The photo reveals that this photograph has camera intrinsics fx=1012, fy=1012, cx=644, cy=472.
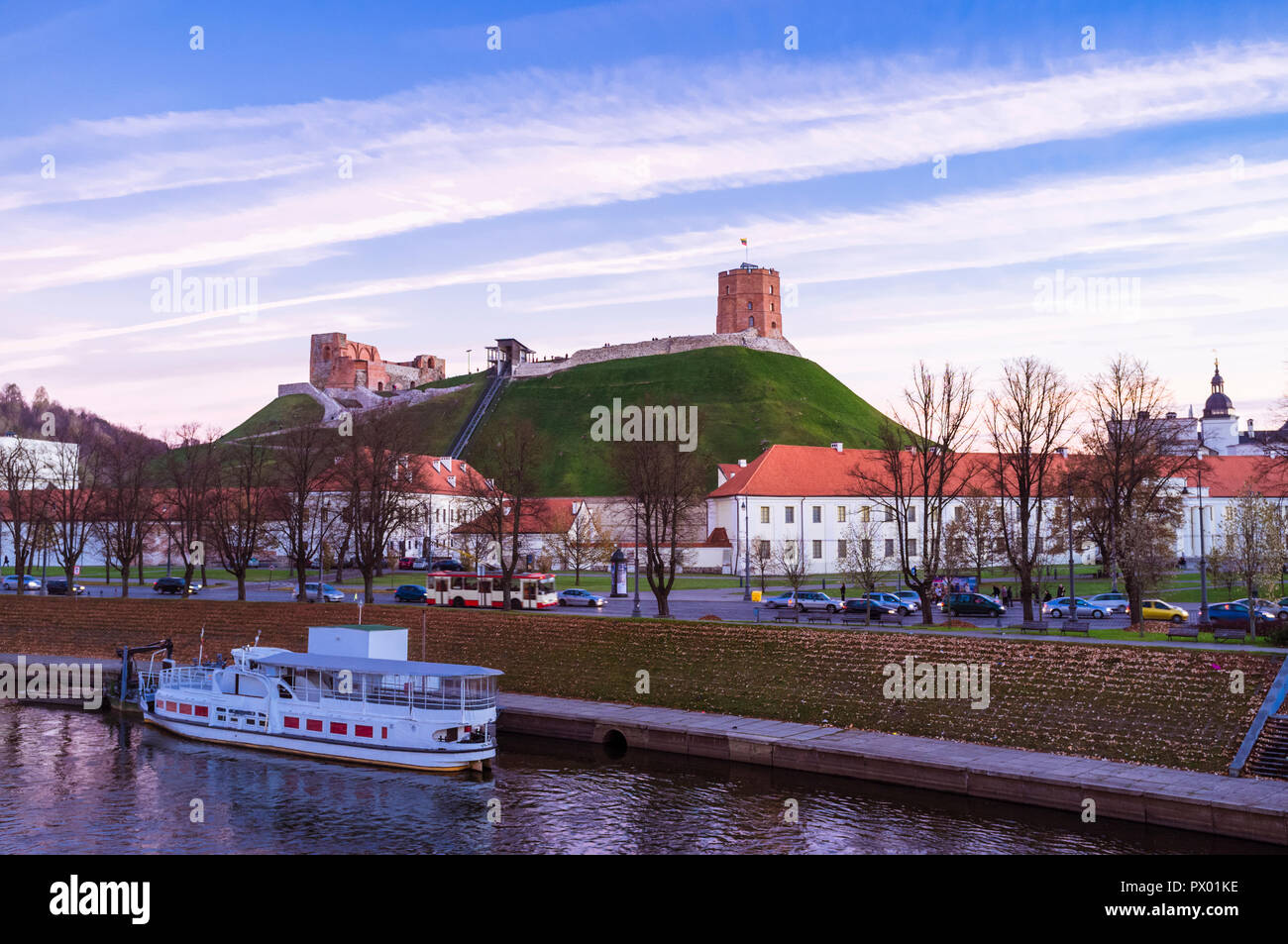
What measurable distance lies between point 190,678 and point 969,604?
40.1 m

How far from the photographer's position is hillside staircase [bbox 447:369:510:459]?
492ft

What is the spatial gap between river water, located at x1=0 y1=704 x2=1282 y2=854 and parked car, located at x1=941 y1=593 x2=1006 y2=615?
27.8 m

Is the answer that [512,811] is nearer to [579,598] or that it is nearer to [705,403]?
[579,598]

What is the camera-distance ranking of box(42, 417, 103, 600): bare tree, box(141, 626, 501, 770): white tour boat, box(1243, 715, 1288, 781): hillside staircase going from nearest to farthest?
box(1243, 715, 1288, 781): hillside staircase
box(141, 626, 501, 770): white tour boat
box(42, 417, 103, 600): bare tree

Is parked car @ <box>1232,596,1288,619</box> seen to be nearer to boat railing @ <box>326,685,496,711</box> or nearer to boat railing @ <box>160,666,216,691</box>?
boat railing @ <box>326,685,496,711</box>

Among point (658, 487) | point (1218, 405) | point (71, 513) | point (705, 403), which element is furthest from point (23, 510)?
point (1218, 405)

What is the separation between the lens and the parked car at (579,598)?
64625 millimetres

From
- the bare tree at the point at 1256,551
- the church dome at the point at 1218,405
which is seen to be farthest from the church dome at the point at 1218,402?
the bare tree at the point at 1256,551

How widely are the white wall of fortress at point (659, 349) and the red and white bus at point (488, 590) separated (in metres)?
99.7

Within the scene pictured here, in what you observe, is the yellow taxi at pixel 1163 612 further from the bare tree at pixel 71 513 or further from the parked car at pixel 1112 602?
the bare tree at pixel 71 513

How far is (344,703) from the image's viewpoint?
1484 inches

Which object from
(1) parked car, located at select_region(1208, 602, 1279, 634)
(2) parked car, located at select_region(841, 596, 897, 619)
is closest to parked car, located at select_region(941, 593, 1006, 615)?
(2) parked car, located at select_region(841, 596, 897, 619)

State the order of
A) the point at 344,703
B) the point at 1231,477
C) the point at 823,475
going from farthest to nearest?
the point at 1231,477, the point at 823,475, the point at 344,703
